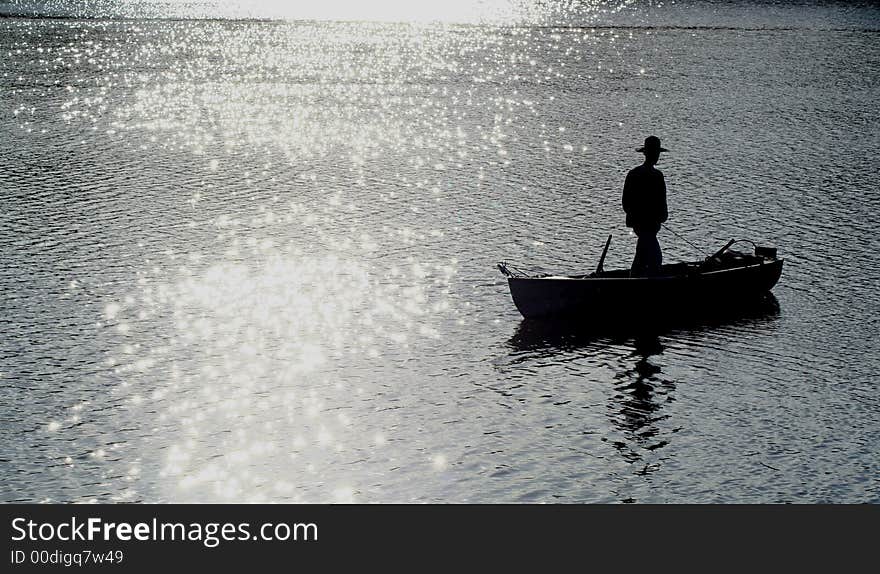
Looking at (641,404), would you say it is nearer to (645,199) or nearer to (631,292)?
(631,292)

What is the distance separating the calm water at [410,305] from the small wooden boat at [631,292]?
0.56 meters

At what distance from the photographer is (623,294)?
80.8ft

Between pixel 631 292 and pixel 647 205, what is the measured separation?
5.49 ft

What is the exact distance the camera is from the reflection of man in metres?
24.1

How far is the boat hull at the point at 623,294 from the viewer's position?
24.4 meters

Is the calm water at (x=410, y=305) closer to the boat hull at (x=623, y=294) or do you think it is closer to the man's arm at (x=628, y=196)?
the boat hull at (x=623, y=294)

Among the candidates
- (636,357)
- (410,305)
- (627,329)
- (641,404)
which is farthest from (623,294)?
(410,305)

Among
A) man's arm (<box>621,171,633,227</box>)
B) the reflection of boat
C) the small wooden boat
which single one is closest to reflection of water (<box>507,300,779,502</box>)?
the reflection of boat

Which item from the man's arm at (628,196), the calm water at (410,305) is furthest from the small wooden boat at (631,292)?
the man's arm at (628,196)

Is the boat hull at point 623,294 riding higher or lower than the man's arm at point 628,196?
lower

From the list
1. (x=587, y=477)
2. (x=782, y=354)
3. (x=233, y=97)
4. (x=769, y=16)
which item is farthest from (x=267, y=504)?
(x=769, y=16)

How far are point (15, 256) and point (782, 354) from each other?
57.2 ft
